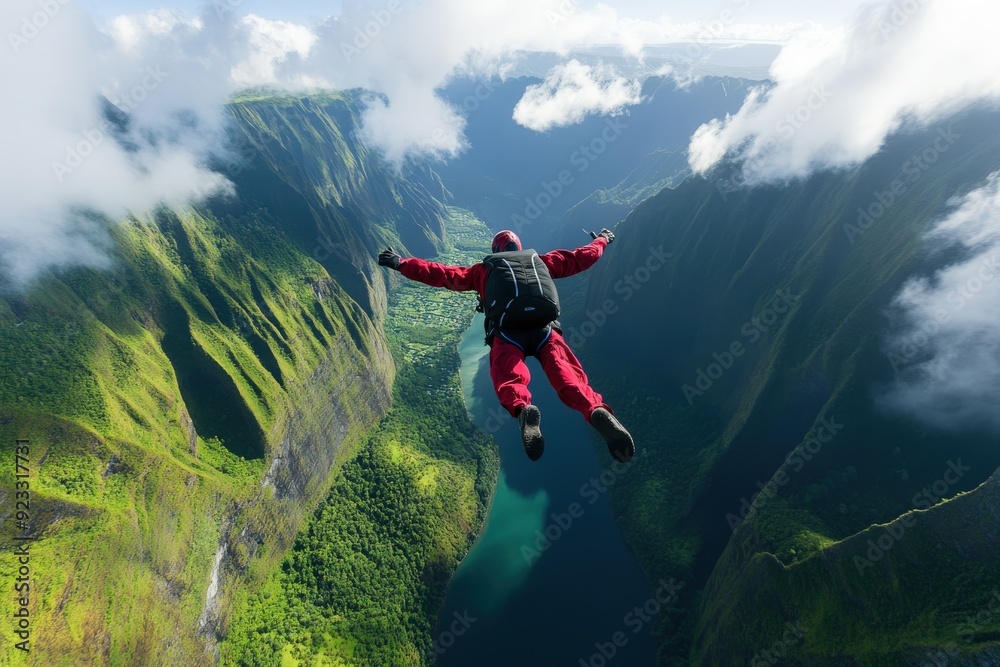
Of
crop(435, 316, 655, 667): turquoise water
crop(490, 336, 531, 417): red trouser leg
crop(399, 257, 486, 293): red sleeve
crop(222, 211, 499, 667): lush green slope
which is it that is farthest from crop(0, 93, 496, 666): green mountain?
crop(490, 336, 531, 417): red trouser leg

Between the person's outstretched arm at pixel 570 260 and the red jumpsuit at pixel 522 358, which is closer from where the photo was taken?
the red jumpsuit at pixel 522 358

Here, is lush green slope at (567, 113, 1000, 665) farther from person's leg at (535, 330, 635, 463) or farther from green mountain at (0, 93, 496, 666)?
person's leg at (535, 330, 635, 463)

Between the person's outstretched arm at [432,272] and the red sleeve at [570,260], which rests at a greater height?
the red sleeve at [570,260]

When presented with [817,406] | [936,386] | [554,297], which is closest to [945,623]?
[936,386]

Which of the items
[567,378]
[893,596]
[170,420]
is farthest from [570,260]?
[170,420]

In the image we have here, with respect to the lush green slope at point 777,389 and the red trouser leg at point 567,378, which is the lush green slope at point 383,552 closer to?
the lush green slope at point 777,389

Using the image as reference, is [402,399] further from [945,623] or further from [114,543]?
[945,623]

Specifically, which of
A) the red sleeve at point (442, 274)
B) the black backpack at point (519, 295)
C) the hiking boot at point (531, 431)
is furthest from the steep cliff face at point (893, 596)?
the red sleeve at point (442, 274)
